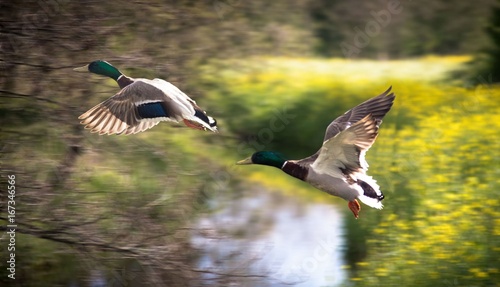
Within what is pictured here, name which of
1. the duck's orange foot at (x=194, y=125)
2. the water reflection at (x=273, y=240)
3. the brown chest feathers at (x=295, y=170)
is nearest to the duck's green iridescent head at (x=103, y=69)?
the duck's orange foot at (x=194, y=125)

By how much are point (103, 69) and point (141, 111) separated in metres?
0.48

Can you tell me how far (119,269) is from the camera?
5961 mm

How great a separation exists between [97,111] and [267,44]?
10.6 ft

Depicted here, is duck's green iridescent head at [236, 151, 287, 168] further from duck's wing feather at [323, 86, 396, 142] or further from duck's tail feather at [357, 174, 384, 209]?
duck's tail feather at [357, 174, 384, 209]

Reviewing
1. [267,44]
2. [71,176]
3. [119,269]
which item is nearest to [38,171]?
[71,176]

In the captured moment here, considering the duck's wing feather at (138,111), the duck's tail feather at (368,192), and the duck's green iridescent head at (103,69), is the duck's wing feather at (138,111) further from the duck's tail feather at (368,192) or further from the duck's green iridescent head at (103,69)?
the duck's tail feather at (368,192)

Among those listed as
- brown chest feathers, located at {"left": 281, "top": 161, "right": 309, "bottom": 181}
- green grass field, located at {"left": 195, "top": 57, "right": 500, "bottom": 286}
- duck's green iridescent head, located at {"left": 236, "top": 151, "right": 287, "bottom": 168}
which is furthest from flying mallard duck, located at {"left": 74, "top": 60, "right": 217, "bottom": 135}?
green grass field, located at {"left": 195, "top": 57, "right": 500, "bottom": 286}

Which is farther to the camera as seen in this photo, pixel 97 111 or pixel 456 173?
pixel 456 173

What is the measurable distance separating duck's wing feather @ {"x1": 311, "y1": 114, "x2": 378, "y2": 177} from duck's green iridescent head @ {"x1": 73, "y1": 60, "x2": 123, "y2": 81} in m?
1.15

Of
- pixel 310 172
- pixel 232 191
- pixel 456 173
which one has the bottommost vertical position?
pixel 232 191

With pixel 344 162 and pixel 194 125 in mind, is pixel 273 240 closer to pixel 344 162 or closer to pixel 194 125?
pixel 194 125

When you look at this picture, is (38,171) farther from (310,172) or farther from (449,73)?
(449,73)

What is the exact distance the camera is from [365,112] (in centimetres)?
507

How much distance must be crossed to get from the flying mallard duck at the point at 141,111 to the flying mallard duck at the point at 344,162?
39cm
